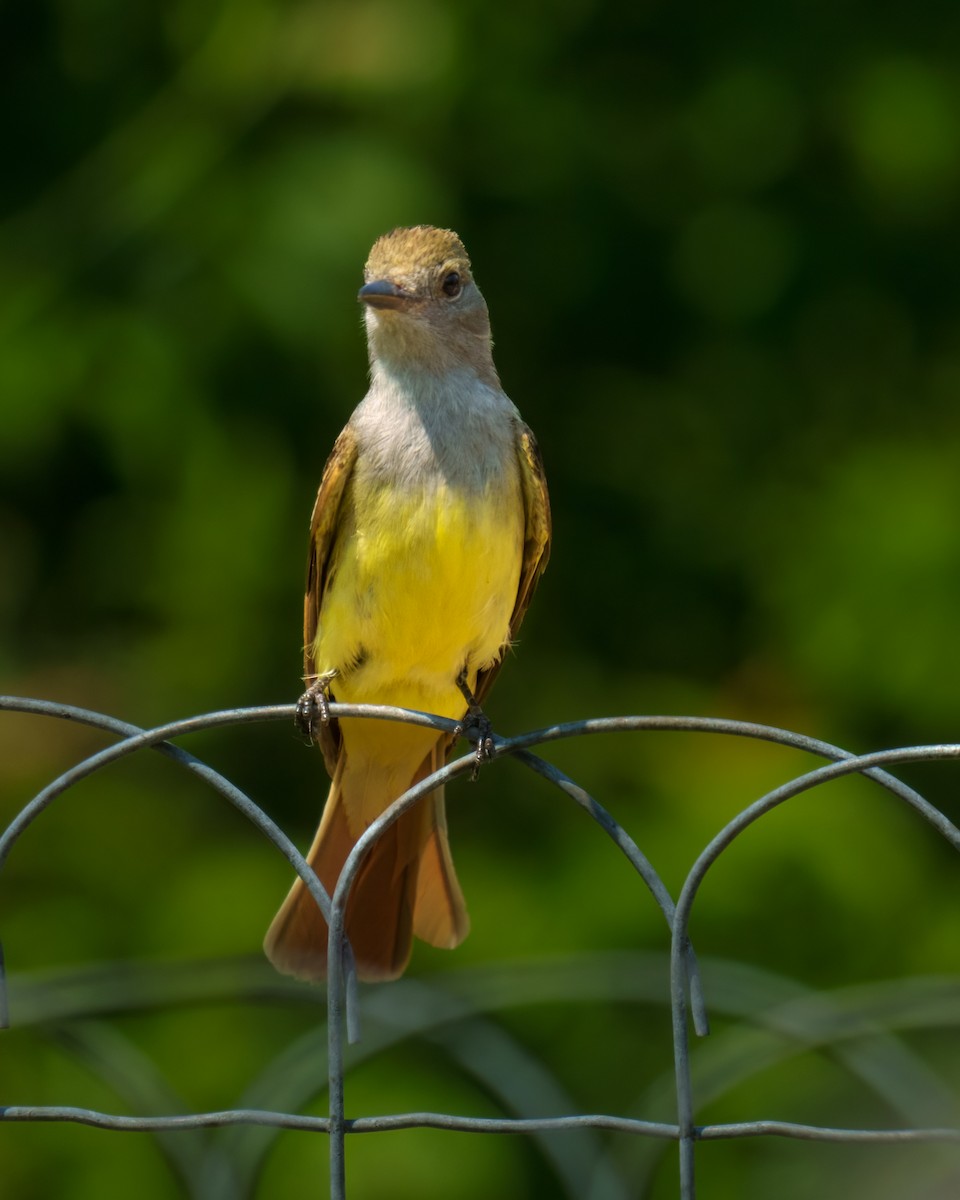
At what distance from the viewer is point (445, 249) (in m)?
3.70

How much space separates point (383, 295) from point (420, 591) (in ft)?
2.26

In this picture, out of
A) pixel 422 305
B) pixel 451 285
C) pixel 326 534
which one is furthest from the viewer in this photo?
pixel 451 285

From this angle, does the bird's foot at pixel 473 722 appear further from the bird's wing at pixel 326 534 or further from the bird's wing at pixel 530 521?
the bird's wing at pixel 326 534

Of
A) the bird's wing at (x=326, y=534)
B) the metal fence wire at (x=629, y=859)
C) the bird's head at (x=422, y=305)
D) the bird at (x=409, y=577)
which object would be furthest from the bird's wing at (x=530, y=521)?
the metal fence wire at (x=629, y=859)

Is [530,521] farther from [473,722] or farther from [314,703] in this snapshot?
[314,703]

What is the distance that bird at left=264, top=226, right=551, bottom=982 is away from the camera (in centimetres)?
312

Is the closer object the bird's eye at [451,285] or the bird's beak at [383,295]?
the bird's beak at [383,295]

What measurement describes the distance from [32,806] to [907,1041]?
293 centimetres

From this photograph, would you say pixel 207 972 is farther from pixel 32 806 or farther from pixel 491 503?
pixel 32 806

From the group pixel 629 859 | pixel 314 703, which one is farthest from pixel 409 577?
pixel 629 859

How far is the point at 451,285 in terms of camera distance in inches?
147

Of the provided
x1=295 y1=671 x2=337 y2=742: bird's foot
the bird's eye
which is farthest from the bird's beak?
x1=295 y1=671 x2=337 y2=742: bird's foot

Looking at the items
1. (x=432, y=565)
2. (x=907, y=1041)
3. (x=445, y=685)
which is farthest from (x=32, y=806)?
(x=907, y=1041)

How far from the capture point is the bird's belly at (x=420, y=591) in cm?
319
